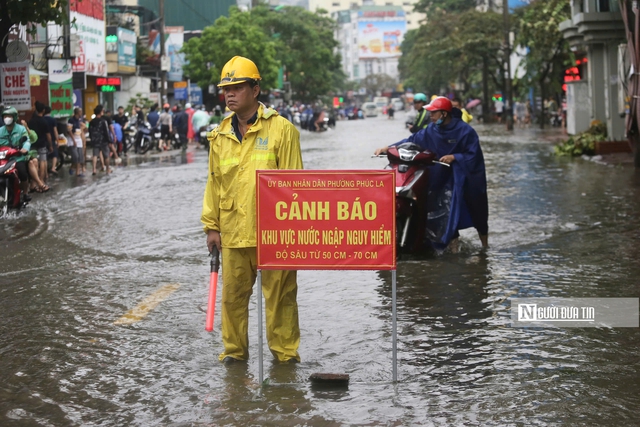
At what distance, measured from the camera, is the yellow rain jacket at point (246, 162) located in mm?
5883

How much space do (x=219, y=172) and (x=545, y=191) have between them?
444 inches

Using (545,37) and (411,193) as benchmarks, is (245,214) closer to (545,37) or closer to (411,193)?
(411,193)

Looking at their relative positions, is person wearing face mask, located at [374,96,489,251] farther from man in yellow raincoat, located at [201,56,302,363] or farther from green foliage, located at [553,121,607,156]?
green foliage, located at [553,121,607,156]

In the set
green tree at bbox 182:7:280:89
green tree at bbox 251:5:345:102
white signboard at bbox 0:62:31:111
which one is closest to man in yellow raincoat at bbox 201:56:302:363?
white signboard at bbox 0:62:31:111

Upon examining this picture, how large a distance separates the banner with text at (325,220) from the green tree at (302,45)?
76.6m

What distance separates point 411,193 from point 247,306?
4.29 meters

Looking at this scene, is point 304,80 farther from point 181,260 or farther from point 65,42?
point 181,260

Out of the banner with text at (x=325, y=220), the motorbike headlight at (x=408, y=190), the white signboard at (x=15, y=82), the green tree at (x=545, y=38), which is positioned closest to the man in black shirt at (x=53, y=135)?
the white signboard at (x=15, y=82)

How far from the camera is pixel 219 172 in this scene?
5977mm

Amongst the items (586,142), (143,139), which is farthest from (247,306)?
(143,139)

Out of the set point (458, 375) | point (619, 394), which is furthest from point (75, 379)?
point (619, 394)

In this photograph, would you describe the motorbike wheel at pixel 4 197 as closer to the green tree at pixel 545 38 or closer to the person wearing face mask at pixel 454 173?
the person wearing face mask at pixel 454 173

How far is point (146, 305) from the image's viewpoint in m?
8.10

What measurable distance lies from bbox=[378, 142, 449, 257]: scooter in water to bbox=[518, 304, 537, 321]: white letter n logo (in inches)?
101
